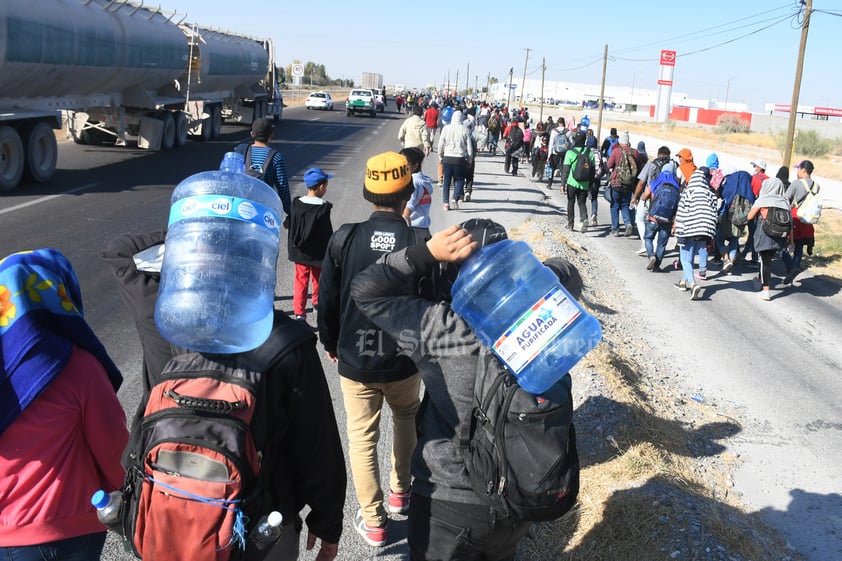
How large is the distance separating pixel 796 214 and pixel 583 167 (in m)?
3.37

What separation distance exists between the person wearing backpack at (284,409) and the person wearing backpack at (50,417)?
18 cm

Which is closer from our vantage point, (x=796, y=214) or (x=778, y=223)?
(x=778, y=223)

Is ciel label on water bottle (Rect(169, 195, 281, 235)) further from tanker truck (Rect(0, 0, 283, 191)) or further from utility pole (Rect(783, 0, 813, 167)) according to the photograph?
utility pole (Rect(783, 0, 813, 167))

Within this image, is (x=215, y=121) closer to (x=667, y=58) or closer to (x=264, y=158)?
(x=264, y=158)

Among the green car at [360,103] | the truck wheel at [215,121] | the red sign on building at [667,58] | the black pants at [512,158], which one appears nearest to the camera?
the black pants at [512,158]

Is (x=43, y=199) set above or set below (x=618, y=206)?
below

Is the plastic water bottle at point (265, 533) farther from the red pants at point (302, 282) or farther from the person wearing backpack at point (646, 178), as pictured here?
the person wearing backpack at point (646, 178)

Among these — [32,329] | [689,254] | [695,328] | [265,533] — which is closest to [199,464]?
[265,533]

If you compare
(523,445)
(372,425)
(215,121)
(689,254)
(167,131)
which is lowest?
(372,425)

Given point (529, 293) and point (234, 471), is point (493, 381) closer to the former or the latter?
point (529, 293)

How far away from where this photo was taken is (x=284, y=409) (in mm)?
2008

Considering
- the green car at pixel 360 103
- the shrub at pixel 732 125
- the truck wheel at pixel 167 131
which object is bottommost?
the truck wheel at pixel 167 131

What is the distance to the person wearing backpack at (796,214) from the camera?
1023cm

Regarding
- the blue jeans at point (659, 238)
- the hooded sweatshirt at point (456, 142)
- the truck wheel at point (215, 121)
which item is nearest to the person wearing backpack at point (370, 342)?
the blue jeans at point (659, 238)
